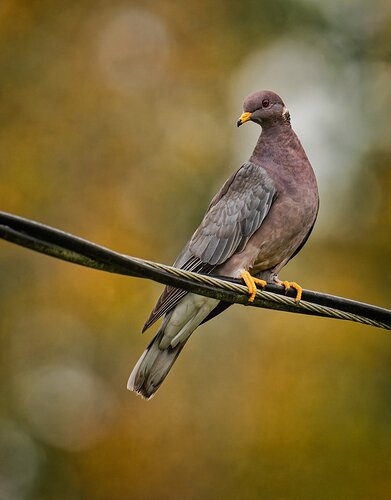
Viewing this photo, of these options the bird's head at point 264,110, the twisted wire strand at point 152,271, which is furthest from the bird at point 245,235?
the twisted wire strand at point 152,271

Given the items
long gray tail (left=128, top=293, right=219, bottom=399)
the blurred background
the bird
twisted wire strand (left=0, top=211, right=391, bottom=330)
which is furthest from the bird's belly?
the blurred background

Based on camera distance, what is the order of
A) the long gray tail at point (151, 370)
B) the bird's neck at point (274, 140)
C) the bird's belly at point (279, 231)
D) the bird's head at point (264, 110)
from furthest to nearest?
the bird's head at point (264, 110), the bird's neck at point (274, 140), the bird's belly at point (279, 231), the long gray tail at point (151, 370)

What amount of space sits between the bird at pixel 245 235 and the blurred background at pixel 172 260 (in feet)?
16.6

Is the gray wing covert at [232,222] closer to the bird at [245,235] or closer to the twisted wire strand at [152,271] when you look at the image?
the bird at [245,235]

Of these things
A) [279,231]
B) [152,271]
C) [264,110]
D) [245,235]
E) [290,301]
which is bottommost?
[152,271]

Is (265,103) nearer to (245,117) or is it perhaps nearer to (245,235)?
(245,117)

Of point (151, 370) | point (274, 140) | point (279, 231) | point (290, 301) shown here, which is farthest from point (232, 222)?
point (290, 301)

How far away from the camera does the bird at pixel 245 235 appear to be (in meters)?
5.66

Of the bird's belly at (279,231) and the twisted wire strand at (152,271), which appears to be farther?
the bird's belly at (279,231)

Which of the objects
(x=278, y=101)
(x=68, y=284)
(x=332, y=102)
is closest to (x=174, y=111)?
(x=332, y=102)

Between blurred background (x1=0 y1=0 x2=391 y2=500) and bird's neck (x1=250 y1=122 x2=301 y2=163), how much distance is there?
16.7ft

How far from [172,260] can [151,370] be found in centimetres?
633

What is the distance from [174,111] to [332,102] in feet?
6.94

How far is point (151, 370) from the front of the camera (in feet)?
18.4
